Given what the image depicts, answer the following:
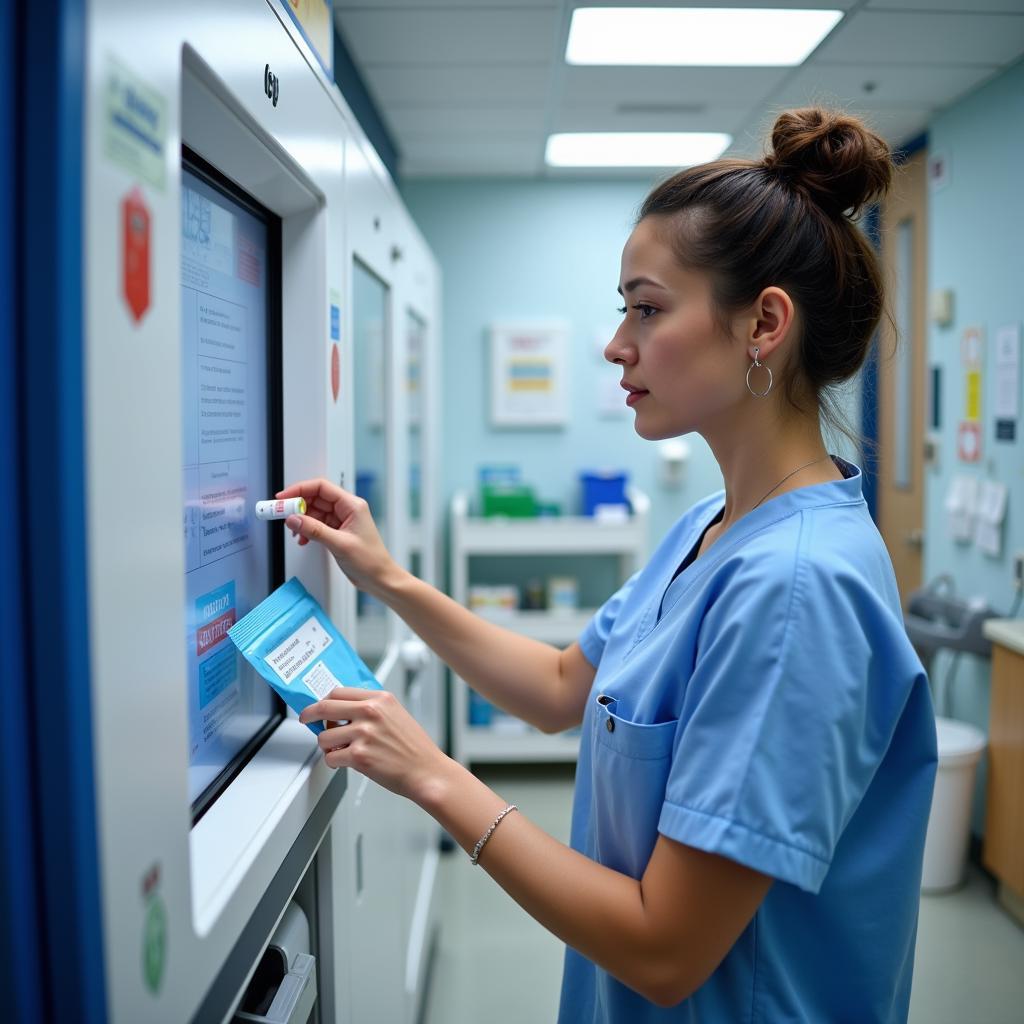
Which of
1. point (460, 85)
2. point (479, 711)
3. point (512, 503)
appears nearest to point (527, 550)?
point (512, 503)

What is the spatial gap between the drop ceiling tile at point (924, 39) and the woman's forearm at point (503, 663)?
1.83 metres

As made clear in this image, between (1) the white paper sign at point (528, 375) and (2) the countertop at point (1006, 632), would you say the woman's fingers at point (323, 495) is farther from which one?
(1) the white paper sign at point (528, 375)

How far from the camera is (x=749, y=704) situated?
29.3 inches

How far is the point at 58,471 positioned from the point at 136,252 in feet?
0.52

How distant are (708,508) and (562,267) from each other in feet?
8.81

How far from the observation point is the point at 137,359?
55cm

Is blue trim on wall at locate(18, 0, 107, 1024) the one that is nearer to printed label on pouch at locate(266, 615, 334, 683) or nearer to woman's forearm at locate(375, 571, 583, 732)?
printed label on pouch at locate(266, 615, 334, 683)

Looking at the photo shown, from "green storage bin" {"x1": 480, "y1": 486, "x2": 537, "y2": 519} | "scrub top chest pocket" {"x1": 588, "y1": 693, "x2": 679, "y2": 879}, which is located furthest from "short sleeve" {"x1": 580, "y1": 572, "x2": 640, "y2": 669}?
"green storage bin" {"x1": 480, "y1": 486, "x2": 537, "y2": 519}

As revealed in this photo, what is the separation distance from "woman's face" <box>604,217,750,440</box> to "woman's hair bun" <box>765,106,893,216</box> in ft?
0.54

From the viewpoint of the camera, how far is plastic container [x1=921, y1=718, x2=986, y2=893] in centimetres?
244

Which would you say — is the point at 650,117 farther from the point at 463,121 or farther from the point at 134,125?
the point at 134,125

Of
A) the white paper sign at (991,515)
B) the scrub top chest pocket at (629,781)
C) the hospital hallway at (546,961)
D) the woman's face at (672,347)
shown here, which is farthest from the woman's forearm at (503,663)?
the white paper sign at (991,515)

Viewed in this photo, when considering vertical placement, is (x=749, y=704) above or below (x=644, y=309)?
below

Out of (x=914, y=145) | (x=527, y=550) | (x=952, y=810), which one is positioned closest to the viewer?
(x=952, y=810)
